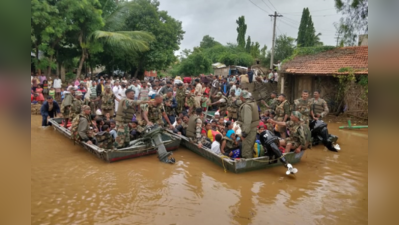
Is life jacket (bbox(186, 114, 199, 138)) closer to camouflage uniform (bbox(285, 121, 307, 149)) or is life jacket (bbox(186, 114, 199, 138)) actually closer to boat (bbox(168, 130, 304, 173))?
boat (bbox(168, 130, 304, 173))

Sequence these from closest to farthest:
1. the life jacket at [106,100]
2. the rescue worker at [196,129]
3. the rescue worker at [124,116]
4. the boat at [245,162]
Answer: the boat at [245,162] → the rescue worker at [124,116] → the rescue worker at [196,129] → the life jacket at [106,100]

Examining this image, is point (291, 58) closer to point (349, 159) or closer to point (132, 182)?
point (349, 159)

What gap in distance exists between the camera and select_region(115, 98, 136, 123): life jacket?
7.55m

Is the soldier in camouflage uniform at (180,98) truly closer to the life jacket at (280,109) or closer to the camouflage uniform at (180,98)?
the camouflage uniform at (180,98)

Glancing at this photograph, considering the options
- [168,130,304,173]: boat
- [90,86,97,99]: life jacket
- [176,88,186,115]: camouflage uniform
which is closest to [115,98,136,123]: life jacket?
[168,130,304,173]: boat

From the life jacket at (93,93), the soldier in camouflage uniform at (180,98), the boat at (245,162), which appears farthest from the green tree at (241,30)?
the boat at (245,162)

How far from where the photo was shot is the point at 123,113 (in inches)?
298

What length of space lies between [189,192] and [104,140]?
9.77 ft

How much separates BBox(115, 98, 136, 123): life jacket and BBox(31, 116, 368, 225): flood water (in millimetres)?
1111

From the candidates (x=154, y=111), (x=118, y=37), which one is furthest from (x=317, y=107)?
(x=118, y=37)

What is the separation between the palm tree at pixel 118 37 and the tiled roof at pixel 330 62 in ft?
33.6

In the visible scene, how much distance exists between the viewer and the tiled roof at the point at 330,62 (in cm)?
1453

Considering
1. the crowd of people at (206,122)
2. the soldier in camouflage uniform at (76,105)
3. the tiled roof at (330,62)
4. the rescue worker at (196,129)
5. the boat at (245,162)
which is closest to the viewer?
the boat at (245,162)

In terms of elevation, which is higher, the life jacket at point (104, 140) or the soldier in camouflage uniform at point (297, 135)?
the soldier in camouflage uniform at point (297, 135)
